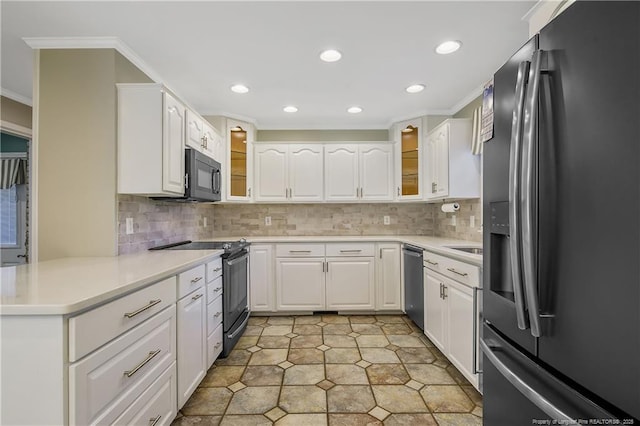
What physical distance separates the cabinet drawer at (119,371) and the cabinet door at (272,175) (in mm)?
2306

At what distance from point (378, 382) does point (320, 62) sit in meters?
2.40

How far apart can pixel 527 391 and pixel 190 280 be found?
1.71 m

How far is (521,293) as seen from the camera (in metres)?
0.85

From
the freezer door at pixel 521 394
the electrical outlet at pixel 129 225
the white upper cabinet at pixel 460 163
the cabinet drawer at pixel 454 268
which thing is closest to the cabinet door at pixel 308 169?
the white upper cabinet at pixel 460 163

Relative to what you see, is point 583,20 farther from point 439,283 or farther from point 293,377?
point 293,377

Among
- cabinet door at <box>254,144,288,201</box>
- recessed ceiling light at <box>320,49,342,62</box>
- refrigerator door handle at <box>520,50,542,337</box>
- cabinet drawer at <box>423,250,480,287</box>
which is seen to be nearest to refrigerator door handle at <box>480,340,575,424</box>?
refrigerator door handle at <box>520,50,542,337</box>

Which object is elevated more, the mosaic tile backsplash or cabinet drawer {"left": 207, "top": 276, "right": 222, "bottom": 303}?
the mosaic tile backsplash

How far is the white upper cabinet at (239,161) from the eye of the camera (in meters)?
3.51

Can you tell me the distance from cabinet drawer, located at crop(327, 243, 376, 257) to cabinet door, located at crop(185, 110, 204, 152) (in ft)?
5.67

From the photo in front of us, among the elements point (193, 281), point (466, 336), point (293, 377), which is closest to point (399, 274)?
point (466, 336)

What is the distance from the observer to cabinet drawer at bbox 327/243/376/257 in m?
3.41

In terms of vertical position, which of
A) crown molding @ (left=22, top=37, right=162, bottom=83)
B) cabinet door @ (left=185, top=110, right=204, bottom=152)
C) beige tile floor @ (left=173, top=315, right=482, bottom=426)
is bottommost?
beige tile floor @ (left=173, top=315, right=482, bottom=426)

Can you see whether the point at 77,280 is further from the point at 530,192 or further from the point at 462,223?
the point at 462,223

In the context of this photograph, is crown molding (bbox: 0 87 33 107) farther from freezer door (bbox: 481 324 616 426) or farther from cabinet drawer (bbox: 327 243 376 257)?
freezer door (bbox: 481 324 616 426)
